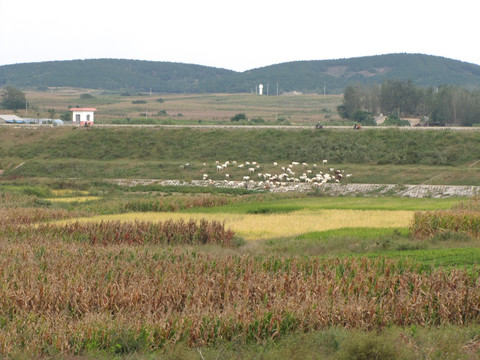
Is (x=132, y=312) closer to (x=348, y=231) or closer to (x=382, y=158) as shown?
(x=348, y=231)

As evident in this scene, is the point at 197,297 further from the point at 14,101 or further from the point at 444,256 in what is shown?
the point at 14,101

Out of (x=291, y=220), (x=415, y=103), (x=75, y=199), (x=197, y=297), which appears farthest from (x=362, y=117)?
(x=197, y=297)

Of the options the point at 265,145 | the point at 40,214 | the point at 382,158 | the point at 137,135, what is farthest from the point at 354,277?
the point at 137,135

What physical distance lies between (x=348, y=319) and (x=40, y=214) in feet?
71.8

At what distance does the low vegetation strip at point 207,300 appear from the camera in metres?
14.2

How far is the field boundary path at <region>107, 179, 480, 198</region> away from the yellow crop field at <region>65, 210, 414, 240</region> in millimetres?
12550

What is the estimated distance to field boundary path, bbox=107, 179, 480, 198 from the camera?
155 ft

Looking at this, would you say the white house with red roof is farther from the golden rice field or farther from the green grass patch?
the green grass patch

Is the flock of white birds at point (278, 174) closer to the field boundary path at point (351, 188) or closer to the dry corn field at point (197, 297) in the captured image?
the field boundary path at point (351, 188)

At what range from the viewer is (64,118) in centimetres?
11125

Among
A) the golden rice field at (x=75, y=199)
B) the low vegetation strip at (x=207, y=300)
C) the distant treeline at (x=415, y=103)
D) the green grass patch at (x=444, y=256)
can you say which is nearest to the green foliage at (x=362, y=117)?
the distant treeline at (x=415, y=103)

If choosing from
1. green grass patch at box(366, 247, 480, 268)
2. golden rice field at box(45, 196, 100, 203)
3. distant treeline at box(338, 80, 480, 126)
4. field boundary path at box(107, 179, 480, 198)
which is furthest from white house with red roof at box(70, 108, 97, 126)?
green grass patch at box(366, 247, 480, 268)

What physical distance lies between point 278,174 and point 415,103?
5268 cm

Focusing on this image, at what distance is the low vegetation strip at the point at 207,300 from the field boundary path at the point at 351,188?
1115 inches
